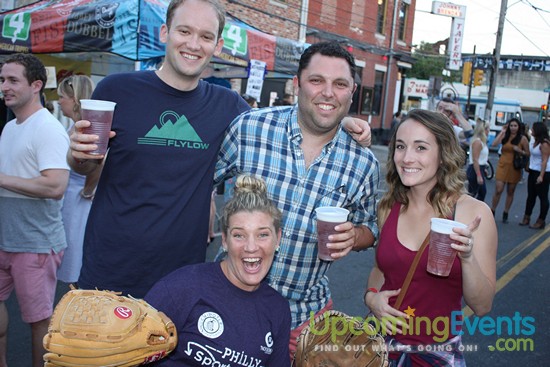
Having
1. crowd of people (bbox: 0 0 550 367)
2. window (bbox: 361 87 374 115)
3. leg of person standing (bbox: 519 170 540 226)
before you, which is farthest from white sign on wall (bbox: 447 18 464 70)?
crowd of people (bbox: 0 0 550 367)

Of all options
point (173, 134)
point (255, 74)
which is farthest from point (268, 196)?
point (255, 74)

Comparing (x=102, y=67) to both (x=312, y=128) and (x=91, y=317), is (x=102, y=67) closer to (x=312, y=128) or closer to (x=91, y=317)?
(x=312, y=128)

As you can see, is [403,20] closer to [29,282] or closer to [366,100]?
[366,100]

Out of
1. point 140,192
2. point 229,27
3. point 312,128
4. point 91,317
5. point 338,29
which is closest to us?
point 91,317

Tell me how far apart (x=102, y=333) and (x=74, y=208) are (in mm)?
3141

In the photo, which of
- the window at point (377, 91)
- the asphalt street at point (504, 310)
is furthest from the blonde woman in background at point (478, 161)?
the window at point (377, 91)

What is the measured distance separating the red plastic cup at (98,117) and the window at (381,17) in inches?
1014

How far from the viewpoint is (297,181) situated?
2682 millimetres

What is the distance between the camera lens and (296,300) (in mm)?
2664

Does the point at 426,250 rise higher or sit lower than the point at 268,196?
lower

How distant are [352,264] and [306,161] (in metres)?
4.66

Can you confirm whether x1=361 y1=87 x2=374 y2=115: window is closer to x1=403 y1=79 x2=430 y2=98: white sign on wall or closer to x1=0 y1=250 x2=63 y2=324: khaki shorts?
x1=403 y1=79 x2=430 y2=98: white sign on wall

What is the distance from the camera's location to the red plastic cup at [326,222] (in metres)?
2.37

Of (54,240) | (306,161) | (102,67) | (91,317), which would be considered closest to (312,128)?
(306,161)
